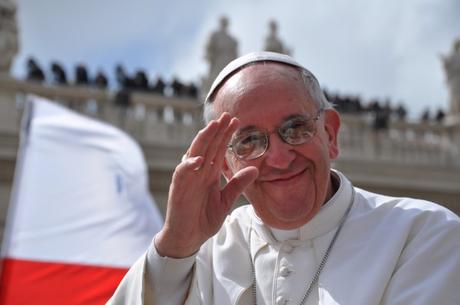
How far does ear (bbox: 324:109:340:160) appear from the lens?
2062 millimetres

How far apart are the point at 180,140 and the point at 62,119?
14.9 ft

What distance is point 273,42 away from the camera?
12.6 metres

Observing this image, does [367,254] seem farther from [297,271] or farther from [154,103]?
[154,103]

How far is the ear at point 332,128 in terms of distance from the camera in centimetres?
206

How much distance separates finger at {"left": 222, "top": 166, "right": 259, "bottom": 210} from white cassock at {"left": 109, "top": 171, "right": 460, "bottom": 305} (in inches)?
8.4

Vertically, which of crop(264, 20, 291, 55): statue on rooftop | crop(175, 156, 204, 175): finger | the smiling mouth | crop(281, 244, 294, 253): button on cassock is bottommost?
crop(264, 20, 291, 55): statue on rooftop

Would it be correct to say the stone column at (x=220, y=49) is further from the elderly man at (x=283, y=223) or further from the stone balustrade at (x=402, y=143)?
the elderly man at (x=283, y=223)

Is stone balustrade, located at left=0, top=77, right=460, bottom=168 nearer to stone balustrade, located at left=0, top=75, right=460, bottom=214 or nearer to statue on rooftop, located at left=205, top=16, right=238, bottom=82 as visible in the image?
stone balustrade, located at left=0, top=75, right=460, bottom=214

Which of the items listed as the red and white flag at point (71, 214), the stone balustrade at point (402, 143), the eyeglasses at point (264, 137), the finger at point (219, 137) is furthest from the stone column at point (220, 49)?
the finger at point (219, 137)

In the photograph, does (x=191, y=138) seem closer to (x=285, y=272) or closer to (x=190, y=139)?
(x=190, y=139)

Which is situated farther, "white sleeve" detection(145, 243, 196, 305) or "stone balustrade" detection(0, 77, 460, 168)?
"stone balustrade" detection(0, 77, 460, 168)

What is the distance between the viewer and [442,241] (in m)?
1.79

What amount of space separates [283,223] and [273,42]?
10978 millimetres

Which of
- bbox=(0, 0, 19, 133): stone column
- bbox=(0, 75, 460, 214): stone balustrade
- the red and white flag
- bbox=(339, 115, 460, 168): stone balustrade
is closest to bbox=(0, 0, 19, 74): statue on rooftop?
bbox=(0, 0, 19, 133): stone column
